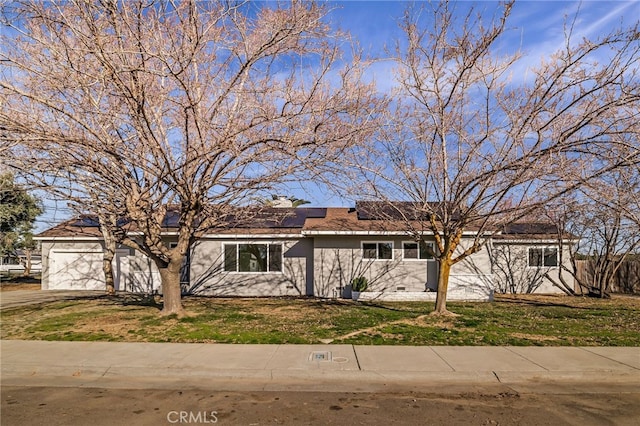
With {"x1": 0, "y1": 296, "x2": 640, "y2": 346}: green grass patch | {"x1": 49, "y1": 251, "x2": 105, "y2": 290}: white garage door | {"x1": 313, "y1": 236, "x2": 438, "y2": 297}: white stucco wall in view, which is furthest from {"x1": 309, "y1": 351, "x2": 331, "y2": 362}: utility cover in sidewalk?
{"x1": 49, "y1": 251, "x2": 105, "y2": 290}: white garage door

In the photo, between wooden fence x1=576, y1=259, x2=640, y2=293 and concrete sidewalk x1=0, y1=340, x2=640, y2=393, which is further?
wooden fence x1=576, y1=259, x2=640, y2=293

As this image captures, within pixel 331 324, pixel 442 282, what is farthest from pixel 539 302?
pixel 331 324

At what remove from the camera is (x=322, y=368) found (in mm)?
7961

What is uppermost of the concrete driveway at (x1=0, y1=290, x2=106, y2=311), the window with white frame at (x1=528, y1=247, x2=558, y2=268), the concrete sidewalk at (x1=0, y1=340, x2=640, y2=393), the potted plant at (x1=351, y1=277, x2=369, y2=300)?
the window with white frame at (x1=528, y1=247, x2=558, y2=268)

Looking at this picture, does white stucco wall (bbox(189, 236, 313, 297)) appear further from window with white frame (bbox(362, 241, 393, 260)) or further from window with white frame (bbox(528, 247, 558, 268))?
window with white frame (bbox(528, 247, 558, 268))

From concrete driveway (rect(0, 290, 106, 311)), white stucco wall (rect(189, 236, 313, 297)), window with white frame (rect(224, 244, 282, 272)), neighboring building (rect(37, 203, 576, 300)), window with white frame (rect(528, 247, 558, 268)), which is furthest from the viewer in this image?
window with white frame (rect(528, 247, 558, 268))

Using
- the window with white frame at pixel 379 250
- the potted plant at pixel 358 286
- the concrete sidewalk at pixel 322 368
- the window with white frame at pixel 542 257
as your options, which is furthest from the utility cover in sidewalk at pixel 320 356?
the window with white frame at pixel 542 257

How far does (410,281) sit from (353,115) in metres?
10.9

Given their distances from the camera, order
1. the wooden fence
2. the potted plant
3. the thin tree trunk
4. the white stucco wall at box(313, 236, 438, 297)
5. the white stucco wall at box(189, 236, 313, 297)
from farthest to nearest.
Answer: the wooden fence → the white stucco wall at box(189, 236, 313, 297) → the thin tree trunk → the white stucco wall at box(313, 236, 438, 297) → the potted plant

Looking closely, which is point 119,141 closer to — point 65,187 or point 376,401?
point 65,187

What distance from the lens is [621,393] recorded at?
7109mm

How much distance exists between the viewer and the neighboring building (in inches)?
776

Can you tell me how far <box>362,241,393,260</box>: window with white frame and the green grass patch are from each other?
3.23 meters

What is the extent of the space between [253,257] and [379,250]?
17.5 ft
